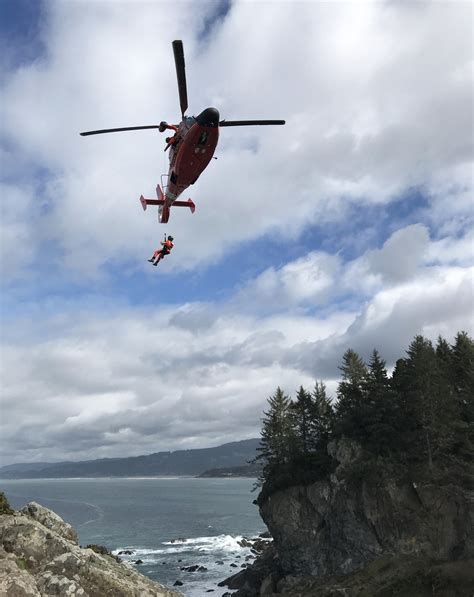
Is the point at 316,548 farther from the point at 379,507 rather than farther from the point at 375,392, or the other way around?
the point at 375,392

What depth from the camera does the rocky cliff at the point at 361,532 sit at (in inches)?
1666

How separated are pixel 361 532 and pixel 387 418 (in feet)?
43.7

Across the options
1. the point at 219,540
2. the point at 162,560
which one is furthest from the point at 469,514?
the point at 219,540

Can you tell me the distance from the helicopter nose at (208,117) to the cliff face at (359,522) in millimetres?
44437

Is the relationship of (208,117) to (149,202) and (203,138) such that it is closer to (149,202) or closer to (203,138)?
(203,138)

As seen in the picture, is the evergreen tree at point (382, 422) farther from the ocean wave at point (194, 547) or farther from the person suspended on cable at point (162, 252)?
the ocean wave at point (194, 547)

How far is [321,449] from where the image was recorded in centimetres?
5862

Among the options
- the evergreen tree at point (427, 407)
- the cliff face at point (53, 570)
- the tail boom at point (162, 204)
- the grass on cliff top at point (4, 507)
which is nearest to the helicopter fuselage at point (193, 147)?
A: the tail boom at point (162, 204)

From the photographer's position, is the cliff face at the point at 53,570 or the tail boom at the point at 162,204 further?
the tail boom at the point at 162,204

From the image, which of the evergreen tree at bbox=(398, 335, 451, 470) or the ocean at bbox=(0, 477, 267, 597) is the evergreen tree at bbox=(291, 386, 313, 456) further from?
the ocean at bbox=(0, 477, 267, 597)

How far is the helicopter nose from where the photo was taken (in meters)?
19.9

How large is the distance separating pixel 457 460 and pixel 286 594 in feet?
81.0

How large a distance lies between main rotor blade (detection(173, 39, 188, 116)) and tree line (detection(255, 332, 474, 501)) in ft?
136

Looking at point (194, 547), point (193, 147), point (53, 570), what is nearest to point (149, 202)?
point (193, 147)
